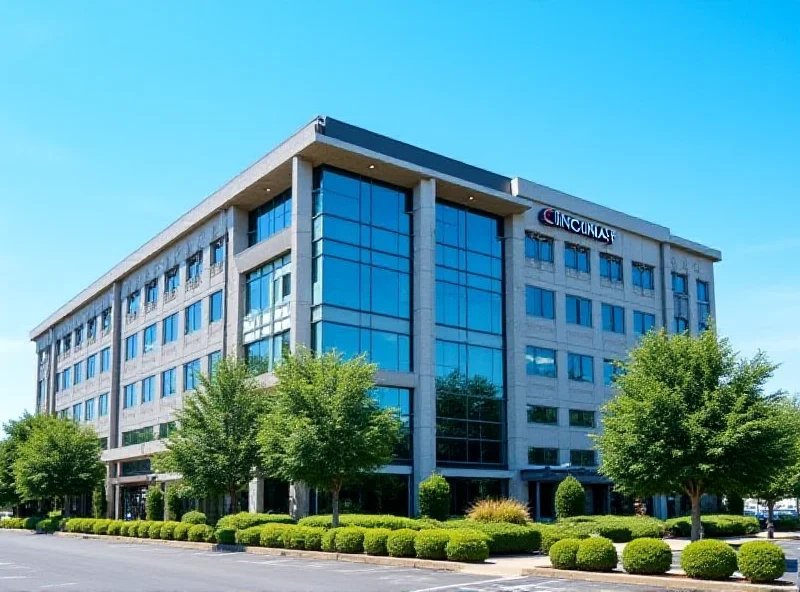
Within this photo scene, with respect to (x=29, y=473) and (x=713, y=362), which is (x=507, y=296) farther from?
(x=29, y=473)

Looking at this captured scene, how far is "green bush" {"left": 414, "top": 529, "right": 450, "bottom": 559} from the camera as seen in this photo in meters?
26.6

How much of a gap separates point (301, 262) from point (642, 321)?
81.3 ft

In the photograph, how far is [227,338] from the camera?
1876 inches

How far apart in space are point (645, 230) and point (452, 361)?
18304mm

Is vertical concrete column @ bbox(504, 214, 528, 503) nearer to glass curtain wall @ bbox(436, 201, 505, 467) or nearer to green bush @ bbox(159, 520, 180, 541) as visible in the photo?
glass curtain wall @ bbox(436, 201, 505, 467)

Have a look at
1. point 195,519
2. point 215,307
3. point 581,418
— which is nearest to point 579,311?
point 581,418

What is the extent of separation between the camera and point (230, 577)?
2309 centimetres

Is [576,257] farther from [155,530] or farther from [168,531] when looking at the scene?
[155,530]

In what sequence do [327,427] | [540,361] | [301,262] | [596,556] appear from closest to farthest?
1. [596,556]
2. [327,427]
3. [301,262]
4. [540,361]

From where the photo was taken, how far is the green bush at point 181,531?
39694mm

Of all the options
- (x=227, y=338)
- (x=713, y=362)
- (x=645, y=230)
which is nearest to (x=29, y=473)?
(x=227, y=338)

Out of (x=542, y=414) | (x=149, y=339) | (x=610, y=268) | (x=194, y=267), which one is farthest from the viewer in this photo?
(x=149, y=339)

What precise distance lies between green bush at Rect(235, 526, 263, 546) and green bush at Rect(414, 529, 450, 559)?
9.16 metres

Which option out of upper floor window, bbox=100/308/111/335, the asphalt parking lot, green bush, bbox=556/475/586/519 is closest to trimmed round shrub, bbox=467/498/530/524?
the asphalt parking lot
